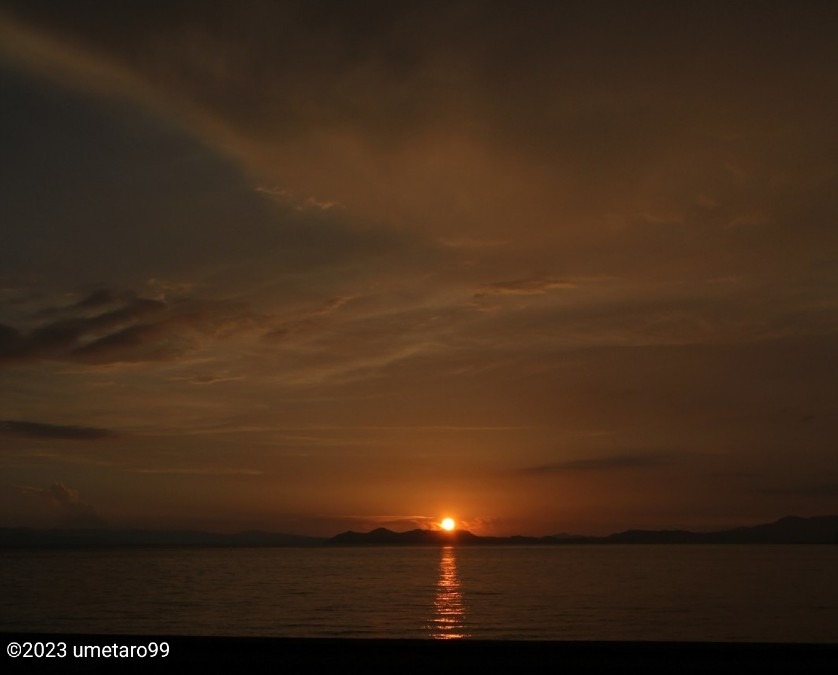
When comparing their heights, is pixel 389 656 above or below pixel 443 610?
above

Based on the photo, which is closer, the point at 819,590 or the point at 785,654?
the point at 785,654

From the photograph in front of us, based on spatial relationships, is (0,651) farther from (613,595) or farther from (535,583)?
(535,583)

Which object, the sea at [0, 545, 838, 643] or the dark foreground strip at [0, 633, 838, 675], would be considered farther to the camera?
the sea at [0, 545, 838, 643]

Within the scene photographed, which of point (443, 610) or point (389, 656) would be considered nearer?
point (389, 656)

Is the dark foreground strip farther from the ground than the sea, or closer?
farther from the ground

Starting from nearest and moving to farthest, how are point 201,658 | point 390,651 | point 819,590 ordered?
1. point 201,658
2. point 390,651
3. point 819,590

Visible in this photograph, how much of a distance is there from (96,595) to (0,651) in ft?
167

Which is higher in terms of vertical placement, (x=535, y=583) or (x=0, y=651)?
(x=0, y=651)

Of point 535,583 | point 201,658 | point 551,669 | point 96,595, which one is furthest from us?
point 535,583

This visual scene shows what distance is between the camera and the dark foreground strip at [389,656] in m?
15.4

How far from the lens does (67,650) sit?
714 inches

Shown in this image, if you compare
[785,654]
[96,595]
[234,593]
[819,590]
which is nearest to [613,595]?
[819,590]

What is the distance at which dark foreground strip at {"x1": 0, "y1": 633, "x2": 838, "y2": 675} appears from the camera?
15398 mm

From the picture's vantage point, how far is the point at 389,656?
16844 millimetres
